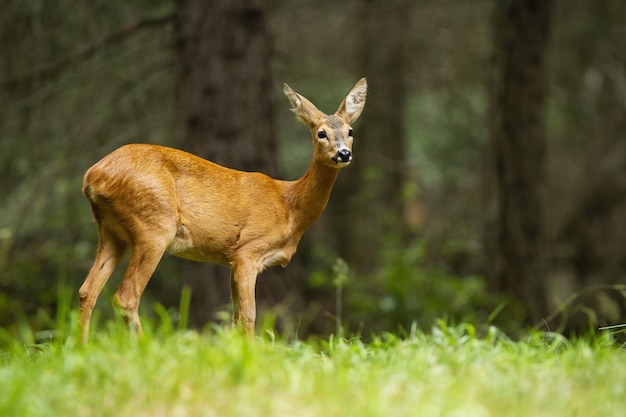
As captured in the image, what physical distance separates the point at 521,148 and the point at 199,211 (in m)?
5.62

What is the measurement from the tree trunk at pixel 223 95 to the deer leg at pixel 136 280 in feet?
12.3

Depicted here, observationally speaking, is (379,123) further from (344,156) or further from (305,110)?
(344,156)

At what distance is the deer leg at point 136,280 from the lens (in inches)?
217

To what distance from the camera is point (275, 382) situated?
4023 mm

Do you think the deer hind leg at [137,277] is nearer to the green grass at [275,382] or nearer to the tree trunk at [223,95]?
the green grass at [275,382]

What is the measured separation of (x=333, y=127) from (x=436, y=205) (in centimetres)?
971

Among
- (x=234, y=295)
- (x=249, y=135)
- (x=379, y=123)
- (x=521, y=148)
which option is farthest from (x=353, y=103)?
(x=379, y=123)

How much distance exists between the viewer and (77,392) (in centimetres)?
390

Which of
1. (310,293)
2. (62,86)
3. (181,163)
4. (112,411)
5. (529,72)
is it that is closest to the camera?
(112,411)

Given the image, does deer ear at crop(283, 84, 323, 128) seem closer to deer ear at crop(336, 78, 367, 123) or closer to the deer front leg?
deer ear at crop(336, 78, 367, 123)

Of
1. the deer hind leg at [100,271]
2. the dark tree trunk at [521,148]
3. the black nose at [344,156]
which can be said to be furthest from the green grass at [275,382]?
the dark tree trunk at [521,148]

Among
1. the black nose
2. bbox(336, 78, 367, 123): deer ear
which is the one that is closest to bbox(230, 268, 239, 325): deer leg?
the black nose

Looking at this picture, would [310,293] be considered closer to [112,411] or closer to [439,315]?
[439,315]

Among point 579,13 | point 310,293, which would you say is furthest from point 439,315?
point 579,13
